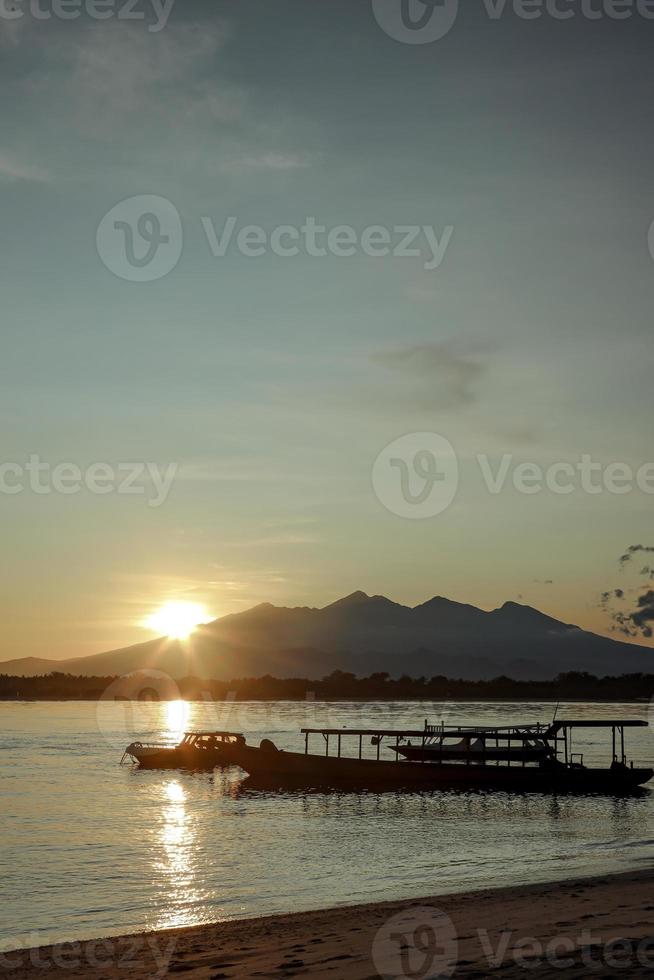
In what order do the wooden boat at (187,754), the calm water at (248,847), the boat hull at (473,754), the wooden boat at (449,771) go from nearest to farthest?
the calm water at (248,847), the wooden boat at (449,771), the boat hull at (473,754), the wooden boat at (187,754)

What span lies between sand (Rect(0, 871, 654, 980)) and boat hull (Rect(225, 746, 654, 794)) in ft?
129

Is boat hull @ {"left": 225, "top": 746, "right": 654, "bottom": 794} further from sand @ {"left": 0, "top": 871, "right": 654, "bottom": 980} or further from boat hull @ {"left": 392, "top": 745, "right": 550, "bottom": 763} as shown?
sand @ {"left": 0, "top": 871, "right": 654, "bottom": 980}

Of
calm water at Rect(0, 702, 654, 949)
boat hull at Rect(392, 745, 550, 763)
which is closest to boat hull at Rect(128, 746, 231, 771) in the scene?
calm water at Rect(0, 702, 654, 949)

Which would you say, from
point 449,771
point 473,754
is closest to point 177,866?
point 449,771

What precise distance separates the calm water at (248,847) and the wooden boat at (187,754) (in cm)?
443

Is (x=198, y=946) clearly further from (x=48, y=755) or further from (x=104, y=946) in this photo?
(x=48, y=755)

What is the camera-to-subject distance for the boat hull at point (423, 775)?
2594 inches

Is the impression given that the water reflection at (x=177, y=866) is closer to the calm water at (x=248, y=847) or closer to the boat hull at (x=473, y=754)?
the calm water at (x=248, y=847)

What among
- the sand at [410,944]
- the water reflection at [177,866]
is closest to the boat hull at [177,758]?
the water reflection at [177,866]

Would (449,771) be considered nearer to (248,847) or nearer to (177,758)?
(248,847)

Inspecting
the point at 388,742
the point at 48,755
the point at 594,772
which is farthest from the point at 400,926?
the point at 388,742

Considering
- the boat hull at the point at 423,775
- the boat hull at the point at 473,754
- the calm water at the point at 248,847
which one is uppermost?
the boat hull at the point at 473,754

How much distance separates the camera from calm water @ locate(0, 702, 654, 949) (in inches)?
1251

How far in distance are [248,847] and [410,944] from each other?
2662 centimetres
